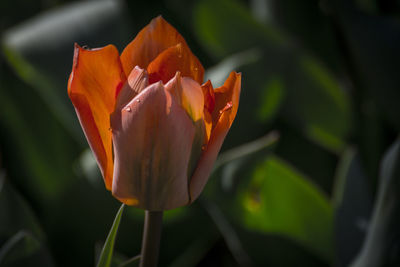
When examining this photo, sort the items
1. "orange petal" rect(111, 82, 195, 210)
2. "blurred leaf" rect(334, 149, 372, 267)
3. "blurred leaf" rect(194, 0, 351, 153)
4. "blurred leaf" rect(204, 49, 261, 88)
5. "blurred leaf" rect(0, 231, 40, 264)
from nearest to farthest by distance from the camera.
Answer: "orange petal" rect(111, 82, 195, 210), "blurred leaf" rect(0, 231, 40, 264), "blurred leaf" rect(334, 149, 372, 267), "blurred leaf" rect(204, 49, 261, 88), "blurred leaf" rect(194, 0, 351, 153)

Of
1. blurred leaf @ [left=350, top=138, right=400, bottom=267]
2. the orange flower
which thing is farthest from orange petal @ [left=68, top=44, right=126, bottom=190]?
blurred leaf @ [left=350, top=138, right=400, bottom=267]

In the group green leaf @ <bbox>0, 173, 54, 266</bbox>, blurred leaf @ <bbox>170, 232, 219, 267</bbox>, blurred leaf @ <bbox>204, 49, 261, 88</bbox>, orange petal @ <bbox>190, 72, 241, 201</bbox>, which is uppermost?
orange petal @ <bbox>190, 72, 241, 201</bbox>

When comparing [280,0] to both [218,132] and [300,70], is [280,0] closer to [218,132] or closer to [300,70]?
[300,70]

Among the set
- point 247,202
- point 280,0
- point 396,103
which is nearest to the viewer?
point 247,202

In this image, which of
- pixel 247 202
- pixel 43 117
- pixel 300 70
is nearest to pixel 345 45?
pixel 300 70

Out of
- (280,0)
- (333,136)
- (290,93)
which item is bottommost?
(333,136)

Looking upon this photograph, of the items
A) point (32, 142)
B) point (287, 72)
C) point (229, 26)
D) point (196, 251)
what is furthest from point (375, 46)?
point (32, 142)

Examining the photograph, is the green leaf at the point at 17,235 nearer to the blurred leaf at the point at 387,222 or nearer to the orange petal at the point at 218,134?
the orange petal at the point at 218,134

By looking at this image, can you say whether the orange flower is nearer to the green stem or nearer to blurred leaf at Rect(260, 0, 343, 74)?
the green stem
